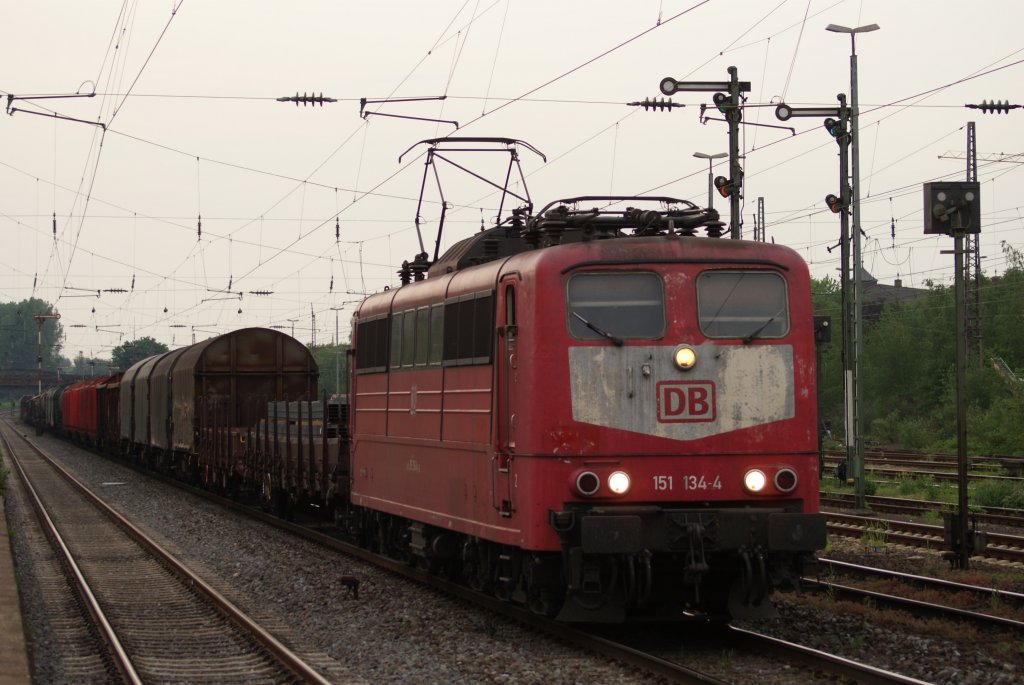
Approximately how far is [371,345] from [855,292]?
11709mm

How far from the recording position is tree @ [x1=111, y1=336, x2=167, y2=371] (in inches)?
4691

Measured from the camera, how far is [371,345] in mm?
16156

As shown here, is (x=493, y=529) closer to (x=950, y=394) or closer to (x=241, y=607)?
(x=241, y=607)

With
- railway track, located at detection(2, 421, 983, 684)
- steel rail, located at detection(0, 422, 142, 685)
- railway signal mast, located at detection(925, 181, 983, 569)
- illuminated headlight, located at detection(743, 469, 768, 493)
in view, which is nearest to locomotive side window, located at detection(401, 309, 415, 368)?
railway track, located at detection(2, 421, 983, 684)

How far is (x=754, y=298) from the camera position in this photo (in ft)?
37.1

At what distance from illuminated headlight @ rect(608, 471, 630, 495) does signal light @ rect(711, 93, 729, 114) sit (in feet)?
45.3

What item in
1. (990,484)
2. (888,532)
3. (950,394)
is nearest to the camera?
(888,532)

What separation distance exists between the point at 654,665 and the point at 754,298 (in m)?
3.23

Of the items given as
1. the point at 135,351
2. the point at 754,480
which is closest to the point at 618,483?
the point at 754,480

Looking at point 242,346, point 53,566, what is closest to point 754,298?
point 53,566

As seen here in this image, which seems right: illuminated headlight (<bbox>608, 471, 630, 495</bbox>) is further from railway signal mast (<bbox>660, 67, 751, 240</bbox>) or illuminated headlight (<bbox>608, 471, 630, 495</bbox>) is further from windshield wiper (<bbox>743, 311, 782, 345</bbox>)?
railway signal mast (<bbox>660, 67, 751, 240</bbox>)

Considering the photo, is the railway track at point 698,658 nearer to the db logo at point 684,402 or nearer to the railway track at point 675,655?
the railway track at point 675,655

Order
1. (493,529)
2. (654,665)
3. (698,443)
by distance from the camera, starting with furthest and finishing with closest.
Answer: (493,529) < (698,443) < (654,665)

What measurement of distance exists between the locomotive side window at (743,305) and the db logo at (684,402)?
469mm
